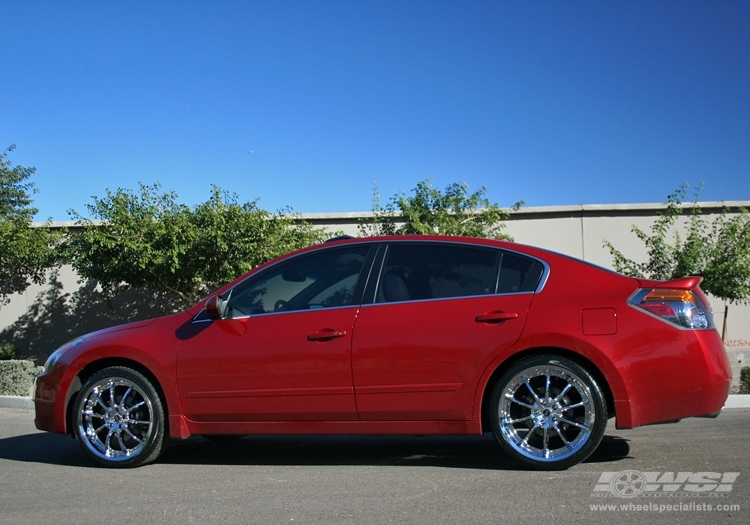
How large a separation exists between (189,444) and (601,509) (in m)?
4.02

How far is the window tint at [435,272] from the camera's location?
5.21m

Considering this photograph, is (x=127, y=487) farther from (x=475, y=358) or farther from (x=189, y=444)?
(x=475, y=358)

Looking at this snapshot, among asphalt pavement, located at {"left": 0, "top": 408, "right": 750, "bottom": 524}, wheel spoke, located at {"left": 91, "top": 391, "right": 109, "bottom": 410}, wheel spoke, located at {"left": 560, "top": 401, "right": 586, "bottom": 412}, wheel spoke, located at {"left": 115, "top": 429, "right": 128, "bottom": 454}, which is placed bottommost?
asphalt pavement, located at {"left": 0, "top": 408, "right": 750, "bottom": 524}

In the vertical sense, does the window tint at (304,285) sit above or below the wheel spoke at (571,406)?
above

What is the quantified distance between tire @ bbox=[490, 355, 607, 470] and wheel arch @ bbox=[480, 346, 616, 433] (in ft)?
0.14

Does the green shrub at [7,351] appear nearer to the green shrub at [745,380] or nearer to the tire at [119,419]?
the tire at [119,419]

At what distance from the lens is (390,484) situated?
4746 mm

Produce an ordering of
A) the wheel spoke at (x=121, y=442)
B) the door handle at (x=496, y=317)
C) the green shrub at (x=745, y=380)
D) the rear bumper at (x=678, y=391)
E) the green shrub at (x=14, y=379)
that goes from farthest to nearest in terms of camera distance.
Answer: the green shrub at (x=14, y=379)
the green shrub at (x=745, y=380)
the wheel spoke at (x=121, y=442)
the door handle at (x=496, y=317)
the rear bumper at (x=678, y=391)

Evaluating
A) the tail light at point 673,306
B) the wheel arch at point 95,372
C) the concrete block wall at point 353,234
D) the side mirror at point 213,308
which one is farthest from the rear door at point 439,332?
the concrete block wall at point 353,234

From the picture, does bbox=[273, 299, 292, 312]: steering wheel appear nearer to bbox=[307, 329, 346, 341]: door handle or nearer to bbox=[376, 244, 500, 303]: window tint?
bbox=[307, 329, 346, 341]: door handle

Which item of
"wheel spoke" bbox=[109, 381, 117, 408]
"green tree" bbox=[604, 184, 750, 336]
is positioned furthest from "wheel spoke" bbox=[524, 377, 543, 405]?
"green tree" bbox=[604, 184, 750, 336]

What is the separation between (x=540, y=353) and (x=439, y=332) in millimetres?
670

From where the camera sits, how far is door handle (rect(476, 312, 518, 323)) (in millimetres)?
4969

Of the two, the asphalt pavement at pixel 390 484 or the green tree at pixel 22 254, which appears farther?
the green tree at pixel 22 254
